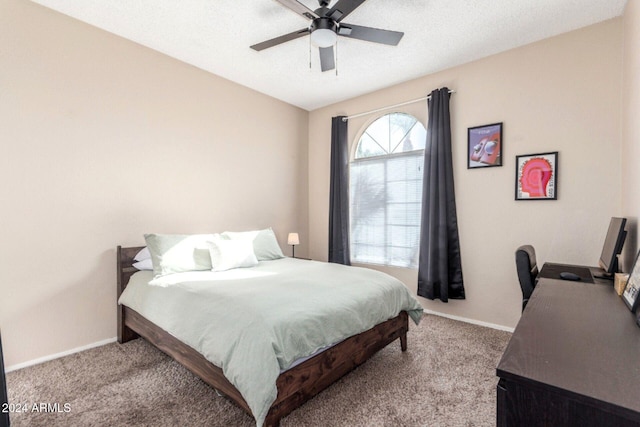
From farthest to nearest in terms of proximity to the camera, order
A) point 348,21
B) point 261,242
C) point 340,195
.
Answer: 1. point 340,195
2. point 261,242
3. point 348,21

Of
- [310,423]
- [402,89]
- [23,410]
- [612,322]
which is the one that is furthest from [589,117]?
[23,410]

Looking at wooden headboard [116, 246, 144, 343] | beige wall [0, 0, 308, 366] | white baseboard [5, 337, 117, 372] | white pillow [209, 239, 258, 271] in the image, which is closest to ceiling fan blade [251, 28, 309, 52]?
beige wall [0, 0, 308, 366]

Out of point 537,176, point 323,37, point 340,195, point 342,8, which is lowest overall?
point 340,195

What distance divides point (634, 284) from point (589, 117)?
1.97m

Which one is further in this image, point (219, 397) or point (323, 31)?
point (323, 31)

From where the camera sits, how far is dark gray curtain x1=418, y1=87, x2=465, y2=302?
3283 mm

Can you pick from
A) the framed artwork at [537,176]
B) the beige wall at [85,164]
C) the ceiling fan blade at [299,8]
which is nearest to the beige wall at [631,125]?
the framed artwork at [537,176]

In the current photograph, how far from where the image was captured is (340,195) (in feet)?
13.9

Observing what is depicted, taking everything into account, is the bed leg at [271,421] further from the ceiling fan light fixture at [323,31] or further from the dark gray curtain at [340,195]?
the dark gray curtain at [340,195]

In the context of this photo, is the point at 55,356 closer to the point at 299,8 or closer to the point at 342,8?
the point at 299,8

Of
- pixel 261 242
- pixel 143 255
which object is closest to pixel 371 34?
pixel 261 242

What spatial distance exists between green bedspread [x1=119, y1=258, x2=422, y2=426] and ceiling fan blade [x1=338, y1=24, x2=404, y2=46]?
1831mm

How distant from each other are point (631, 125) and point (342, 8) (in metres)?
2.14

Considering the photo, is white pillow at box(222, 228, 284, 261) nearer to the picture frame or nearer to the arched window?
the arched window
